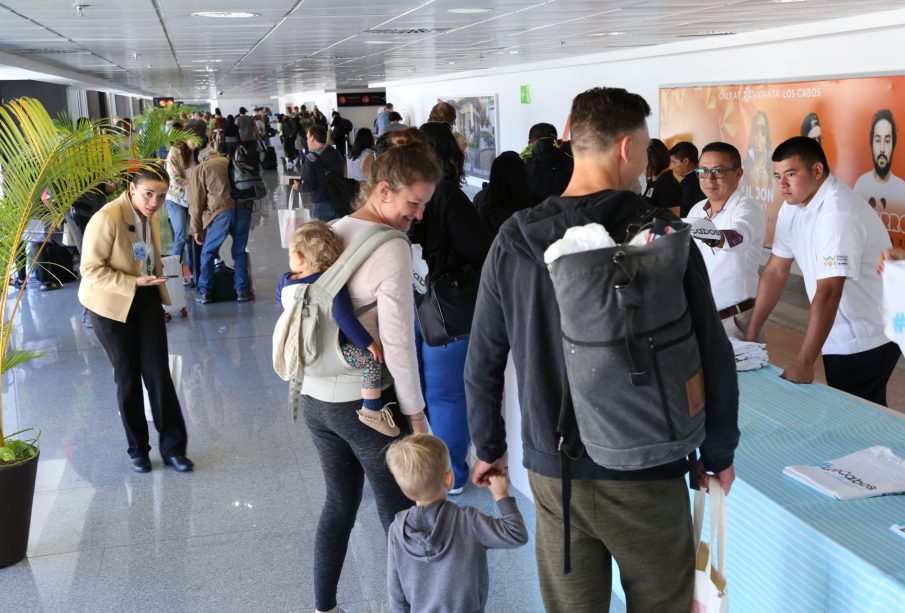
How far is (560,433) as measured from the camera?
6.10ft

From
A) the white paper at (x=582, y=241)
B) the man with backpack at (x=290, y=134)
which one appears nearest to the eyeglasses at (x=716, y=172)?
the white paper at (x=582, y=241)

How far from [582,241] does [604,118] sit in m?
0.35

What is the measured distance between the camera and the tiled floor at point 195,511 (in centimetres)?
340

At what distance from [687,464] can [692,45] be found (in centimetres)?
873

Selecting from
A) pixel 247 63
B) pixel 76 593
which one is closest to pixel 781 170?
pixel 76 593

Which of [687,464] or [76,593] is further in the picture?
[76,593]

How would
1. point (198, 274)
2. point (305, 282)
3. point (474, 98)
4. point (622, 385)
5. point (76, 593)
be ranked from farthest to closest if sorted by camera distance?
point (474, 98), point (198, 274), point (76, 593), point (305, 282), point (622, 385)

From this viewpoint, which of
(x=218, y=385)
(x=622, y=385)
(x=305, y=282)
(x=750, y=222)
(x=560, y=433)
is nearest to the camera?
(x=622, y=385)

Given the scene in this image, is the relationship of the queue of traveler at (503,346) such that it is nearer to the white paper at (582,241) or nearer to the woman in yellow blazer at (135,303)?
the woman in yellow blazer at (135,303)

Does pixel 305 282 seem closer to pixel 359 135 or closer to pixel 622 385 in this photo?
pixel 622 385

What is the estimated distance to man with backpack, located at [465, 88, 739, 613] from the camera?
67.5 inches

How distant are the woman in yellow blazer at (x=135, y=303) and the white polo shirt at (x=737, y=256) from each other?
102 inches

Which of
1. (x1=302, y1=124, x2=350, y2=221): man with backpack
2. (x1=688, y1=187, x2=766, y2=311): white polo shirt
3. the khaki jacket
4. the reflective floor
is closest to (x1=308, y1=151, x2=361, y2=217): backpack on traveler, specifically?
(x1=302, y1=124, x2=350, y2=221): man with backpack

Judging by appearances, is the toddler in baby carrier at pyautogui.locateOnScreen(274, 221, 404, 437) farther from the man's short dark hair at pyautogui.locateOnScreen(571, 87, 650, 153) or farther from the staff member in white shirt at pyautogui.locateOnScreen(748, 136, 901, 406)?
the staff member in white shirt at pyautogui.locateOnScreen(748, 136, 901, 406)
